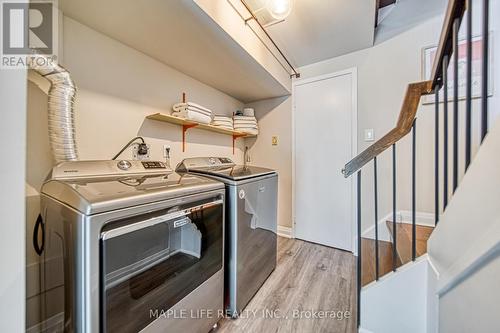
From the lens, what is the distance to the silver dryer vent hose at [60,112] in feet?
3.33

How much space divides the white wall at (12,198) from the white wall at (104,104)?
74 centimetres

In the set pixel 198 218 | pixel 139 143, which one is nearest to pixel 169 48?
pixel 139 143

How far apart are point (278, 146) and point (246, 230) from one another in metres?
1.58

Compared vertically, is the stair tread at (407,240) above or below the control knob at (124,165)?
below

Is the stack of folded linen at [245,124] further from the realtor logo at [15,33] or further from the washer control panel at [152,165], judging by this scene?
the realtor logo at [15,33]

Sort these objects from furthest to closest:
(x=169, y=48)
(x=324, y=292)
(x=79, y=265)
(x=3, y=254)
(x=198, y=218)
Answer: (x=324, y=292), (x=169, y=48), (x=198, y=218), (x=79, y=265), (x=3, y=254)

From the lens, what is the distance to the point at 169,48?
152 cm

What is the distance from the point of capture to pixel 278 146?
109 inches

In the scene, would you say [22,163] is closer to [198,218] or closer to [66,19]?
[198,218]

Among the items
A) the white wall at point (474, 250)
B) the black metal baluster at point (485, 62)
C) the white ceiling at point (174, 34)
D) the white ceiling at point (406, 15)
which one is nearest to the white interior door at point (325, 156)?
the white ceiling at point (406, 15)

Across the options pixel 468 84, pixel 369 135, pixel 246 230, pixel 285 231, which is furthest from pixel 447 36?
pixel 285 231

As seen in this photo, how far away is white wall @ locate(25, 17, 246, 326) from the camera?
1077mm

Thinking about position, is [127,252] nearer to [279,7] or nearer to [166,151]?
[166,151]

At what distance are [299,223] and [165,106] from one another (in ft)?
6.79
